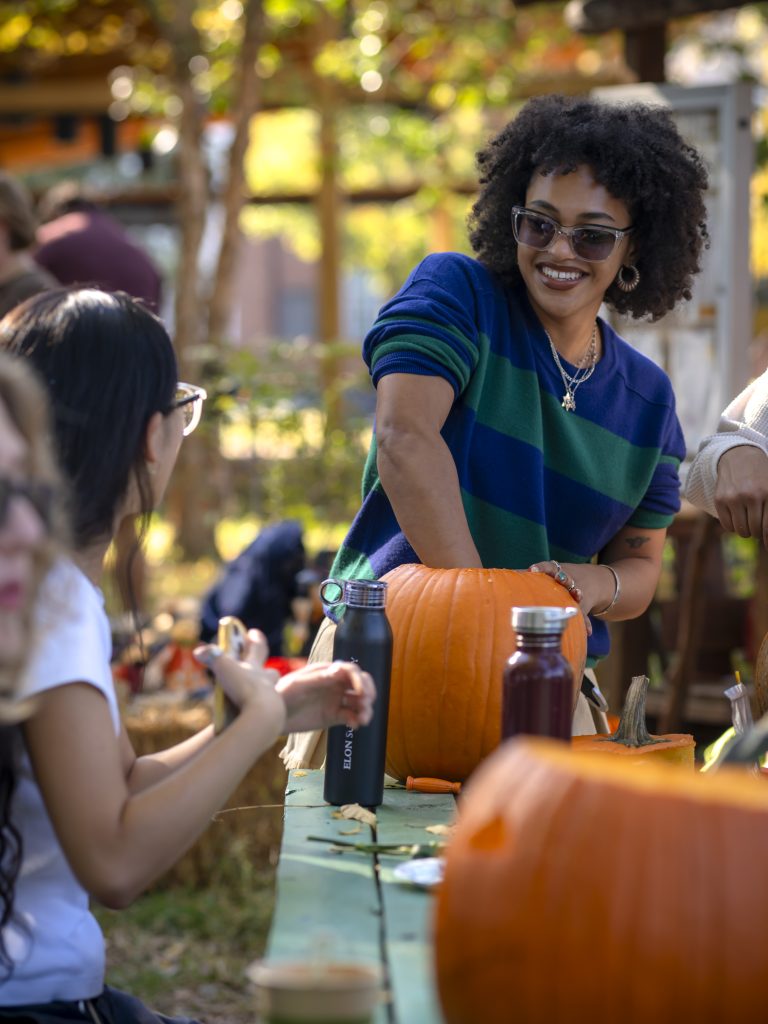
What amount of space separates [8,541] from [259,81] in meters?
8.98

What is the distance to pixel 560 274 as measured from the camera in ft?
9.20

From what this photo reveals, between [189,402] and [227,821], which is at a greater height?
[189,402]

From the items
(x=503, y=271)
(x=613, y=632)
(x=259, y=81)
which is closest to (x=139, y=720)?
(x=613, y=632)

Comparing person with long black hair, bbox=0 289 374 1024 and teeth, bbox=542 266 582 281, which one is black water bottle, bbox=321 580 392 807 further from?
teeth, bbox=542 266 582 281

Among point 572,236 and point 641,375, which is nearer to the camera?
point 572,236

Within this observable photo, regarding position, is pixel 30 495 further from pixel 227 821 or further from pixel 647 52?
pixel 647 52

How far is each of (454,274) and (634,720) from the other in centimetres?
100

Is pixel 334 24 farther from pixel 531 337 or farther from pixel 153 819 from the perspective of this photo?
pixel 153 819

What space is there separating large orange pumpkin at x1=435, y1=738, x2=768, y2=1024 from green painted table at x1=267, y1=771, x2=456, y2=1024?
0.32 feet

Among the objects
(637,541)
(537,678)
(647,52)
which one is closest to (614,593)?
(637,541)

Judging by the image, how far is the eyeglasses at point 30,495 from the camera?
4.82 feet

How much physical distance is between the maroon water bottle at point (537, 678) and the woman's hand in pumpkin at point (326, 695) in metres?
0.19

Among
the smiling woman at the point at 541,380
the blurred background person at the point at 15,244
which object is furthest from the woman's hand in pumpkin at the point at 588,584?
the blurred background person at the point at 15,244

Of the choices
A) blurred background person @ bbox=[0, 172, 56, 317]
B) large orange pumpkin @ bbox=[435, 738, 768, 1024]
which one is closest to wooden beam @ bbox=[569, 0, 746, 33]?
blurred background person @ bbox=[0, 172, 56, 317]
